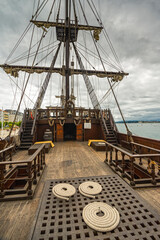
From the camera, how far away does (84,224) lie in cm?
182

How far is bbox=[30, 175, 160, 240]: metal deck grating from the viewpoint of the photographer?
1.63m

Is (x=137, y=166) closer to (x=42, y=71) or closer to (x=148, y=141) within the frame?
(x=148, y=141)

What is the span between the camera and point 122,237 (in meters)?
1.59

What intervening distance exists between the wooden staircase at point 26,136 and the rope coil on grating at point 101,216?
6259mm

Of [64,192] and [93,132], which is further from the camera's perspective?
[93,132]

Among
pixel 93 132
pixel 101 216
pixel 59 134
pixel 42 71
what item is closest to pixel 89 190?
pixel 101 216

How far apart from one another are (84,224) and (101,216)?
33 centimetres

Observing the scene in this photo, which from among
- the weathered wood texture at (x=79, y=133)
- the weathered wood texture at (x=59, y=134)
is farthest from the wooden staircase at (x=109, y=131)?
the weathered wood texture at (x=59, y=134)

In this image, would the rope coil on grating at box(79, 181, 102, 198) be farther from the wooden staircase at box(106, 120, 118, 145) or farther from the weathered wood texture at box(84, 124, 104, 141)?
the weathered wood texture at box(84, 124, 104, 141)

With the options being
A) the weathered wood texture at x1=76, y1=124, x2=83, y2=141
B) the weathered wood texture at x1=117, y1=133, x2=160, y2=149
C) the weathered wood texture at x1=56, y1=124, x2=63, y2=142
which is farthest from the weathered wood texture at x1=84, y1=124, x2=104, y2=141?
the weathered wood texture at x1=117, y1=133, x2=160, y2=149

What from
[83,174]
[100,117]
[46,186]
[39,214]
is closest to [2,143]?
[46,186]

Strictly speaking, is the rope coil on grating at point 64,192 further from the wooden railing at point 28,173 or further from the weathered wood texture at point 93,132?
the weathered wood texture at point 93,132

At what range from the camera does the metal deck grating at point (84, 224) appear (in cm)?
163

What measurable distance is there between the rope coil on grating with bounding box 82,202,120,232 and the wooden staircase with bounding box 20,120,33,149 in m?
6.26
